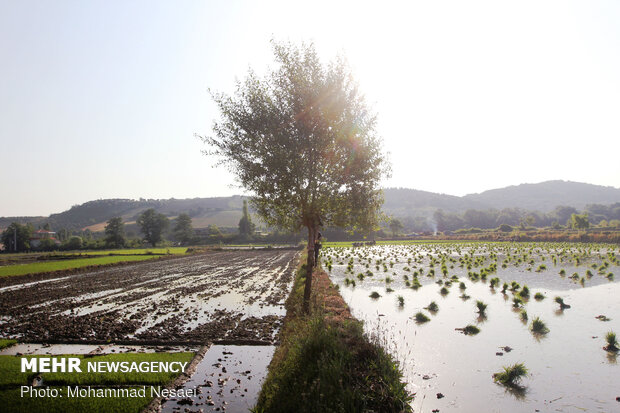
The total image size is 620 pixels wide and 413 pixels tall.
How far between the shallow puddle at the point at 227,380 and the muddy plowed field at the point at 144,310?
1.72 meters

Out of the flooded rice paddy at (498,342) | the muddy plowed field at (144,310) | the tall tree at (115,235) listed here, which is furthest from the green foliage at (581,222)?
the tall tree at (115,235)

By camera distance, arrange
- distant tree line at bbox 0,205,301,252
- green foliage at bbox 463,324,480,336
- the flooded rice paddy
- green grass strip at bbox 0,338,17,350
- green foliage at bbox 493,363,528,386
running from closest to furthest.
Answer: the flooded rice paddy
green foliage at bbox 493,363,528,386
green grass strip at bbox 0,338,17,350
green foliage at bbox 463,324,480,336
distant tree line at bbox 0,205,301,252

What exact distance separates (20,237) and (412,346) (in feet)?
460

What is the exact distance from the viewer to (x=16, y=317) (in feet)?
68.8

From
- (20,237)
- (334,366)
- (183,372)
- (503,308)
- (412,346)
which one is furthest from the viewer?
(20,237)

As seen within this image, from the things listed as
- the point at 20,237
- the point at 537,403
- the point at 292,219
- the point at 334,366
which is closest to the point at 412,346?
the point at 537,403

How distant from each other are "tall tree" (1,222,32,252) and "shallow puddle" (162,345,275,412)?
132 metres

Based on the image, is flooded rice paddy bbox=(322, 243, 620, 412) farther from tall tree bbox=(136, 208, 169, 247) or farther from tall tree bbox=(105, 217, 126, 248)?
tall tree bbox=(136, 208, 169, 247)

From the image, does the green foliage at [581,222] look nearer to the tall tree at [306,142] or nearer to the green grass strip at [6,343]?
the tall tree at [306,142]

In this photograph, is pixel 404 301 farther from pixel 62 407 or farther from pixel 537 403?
pixel 62 407

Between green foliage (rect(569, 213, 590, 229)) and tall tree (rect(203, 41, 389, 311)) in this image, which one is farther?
green foliage (rect(569, 213, 590, 229))

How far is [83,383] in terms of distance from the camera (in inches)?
443

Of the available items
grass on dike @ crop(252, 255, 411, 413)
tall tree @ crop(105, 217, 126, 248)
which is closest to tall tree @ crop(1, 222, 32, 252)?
tall tree @ crop(105, 217, 126, 248)

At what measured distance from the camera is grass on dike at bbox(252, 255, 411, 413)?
29.1ft
